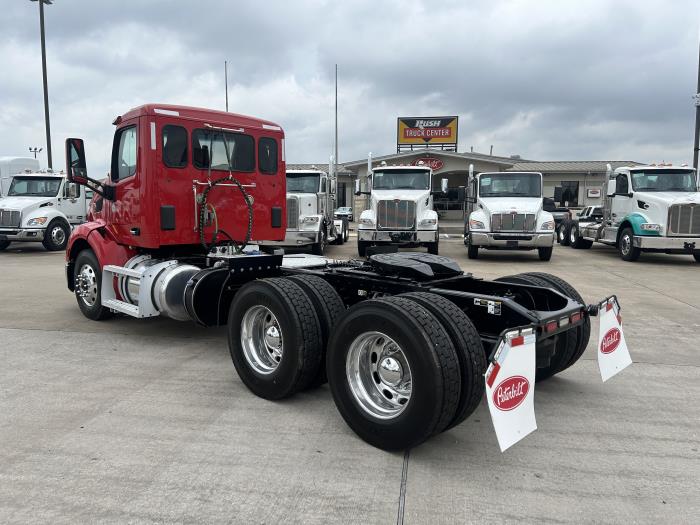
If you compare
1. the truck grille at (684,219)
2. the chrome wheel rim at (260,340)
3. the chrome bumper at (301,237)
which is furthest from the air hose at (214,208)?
the truck grille at (684,219)

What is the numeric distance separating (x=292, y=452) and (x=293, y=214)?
38.9 feet

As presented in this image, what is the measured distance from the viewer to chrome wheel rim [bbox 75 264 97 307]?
261 inches

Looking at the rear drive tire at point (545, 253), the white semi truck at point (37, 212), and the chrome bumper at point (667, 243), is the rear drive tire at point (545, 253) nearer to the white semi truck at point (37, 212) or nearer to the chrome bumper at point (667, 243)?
the chrome bumper at point (667, 243)

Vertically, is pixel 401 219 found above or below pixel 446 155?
below

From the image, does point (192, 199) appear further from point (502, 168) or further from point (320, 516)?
point (502, 168)

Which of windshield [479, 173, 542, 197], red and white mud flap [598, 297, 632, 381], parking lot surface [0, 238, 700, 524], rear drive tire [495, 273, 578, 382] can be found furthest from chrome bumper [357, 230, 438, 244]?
red and white mud flap [598, 297, 632, 381]

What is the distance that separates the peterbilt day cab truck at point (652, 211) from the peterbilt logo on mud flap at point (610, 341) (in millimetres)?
11236

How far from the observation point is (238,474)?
3004 millimetres

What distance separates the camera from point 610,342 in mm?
3867

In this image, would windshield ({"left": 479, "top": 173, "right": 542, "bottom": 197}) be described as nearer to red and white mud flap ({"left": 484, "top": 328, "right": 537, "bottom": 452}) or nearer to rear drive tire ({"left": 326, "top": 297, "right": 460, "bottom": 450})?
rear drive tire ({"left": 326, "top": 297, "right": 460, "bottom": 450})

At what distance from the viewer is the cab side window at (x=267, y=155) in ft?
21.8

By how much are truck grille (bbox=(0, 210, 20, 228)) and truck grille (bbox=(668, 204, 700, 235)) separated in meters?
17.6

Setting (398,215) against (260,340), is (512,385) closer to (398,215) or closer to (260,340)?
(260,340)

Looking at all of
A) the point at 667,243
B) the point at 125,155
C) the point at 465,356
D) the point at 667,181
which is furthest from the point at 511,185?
the point at 465,356
